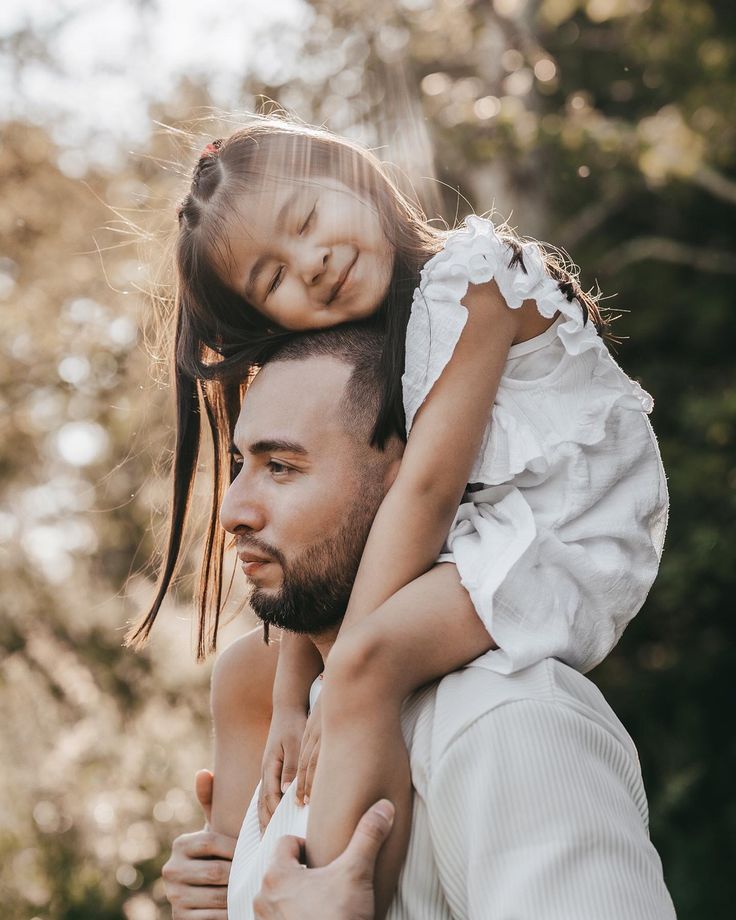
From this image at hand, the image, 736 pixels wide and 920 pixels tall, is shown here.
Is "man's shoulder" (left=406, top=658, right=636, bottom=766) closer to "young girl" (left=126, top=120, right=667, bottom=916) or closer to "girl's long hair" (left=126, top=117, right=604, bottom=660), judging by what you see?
"young girl" (left=126, top=120, right=667, bottom=916)

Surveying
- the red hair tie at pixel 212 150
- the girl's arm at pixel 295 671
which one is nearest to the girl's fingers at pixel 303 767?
the girl's arm at pixel 295 671

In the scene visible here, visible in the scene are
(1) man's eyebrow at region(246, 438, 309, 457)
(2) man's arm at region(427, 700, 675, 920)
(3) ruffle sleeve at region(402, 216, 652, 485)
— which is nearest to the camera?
(2) man's arm at region(427, 700, 675, 920)

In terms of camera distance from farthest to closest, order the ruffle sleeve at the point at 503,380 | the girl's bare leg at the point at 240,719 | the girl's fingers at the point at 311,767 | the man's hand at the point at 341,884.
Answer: the girl's bare leg at the point at 240,719 → the ruffle sleeve at the point at 503,380 → the girl's fingers at the point at 311,767 → the man's hand at the point at 341,884

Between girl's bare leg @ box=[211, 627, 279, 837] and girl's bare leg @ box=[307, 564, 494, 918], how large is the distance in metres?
0.82

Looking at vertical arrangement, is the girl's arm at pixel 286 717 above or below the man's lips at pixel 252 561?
below

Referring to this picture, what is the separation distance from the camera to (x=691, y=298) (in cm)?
945

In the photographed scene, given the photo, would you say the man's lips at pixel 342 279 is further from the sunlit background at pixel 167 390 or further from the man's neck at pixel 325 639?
the sunlit background at pixel 167 390

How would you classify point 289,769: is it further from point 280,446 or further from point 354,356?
point 354,356

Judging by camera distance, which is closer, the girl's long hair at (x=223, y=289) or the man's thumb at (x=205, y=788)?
the girl's long hair at (x=223, y=289)

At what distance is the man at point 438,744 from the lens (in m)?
1.75

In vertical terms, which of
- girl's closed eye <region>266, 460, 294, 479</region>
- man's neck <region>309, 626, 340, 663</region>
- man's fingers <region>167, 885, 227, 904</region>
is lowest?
man's fingers <region>167, 885, 227, 904</region>

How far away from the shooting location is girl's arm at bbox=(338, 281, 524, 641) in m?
2.05

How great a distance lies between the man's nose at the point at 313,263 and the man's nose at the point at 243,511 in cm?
46

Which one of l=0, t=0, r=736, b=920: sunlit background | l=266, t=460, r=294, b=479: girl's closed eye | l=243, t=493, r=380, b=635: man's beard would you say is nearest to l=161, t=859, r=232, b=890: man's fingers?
l=243, t=493, r=380, b=635: man's beard
